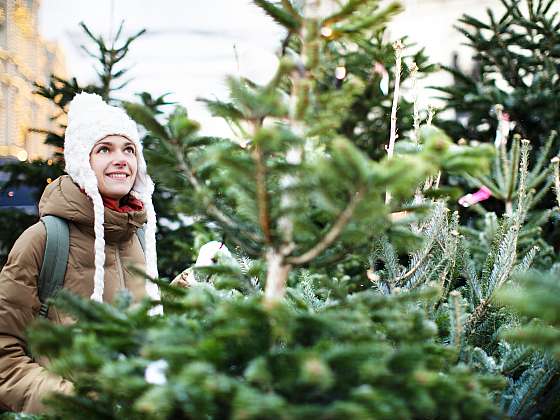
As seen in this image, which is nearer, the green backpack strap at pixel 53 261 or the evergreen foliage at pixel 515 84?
the green backpack strap at pixel 53 261

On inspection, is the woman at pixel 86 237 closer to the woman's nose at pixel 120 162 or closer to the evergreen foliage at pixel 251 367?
the woman's nose at pixel 120 162

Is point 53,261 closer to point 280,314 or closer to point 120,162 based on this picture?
point 120,162

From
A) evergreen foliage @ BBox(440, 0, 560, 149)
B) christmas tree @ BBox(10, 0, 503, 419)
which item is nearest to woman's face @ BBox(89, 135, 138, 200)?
christmas tree @ BBox(10, 0, 503, 419)

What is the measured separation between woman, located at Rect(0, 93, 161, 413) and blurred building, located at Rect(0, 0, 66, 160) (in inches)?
103

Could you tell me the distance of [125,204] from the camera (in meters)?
2.36

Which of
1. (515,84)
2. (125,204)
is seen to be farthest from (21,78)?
(515,84)

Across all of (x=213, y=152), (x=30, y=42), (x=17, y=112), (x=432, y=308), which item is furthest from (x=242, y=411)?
(x=30, y=42)

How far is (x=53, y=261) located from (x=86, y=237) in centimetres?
18

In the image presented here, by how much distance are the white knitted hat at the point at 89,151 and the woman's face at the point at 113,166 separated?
3 cm

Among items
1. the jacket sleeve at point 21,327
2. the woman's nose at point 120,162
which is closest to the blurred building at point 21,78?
the woman's nose at point 120,162

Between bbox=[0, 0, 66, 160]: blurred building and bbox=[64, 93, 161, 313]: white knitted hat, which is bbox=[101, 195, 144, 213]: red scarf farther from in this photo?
bbox=[0, 0, 66, 160]: blurred building

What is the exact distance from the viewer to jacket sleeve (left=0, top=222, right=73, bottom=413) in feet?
5.75

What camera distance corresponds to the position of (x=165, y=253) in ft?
Result: 14.5

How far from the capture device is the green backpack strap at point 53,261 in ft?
6.40
